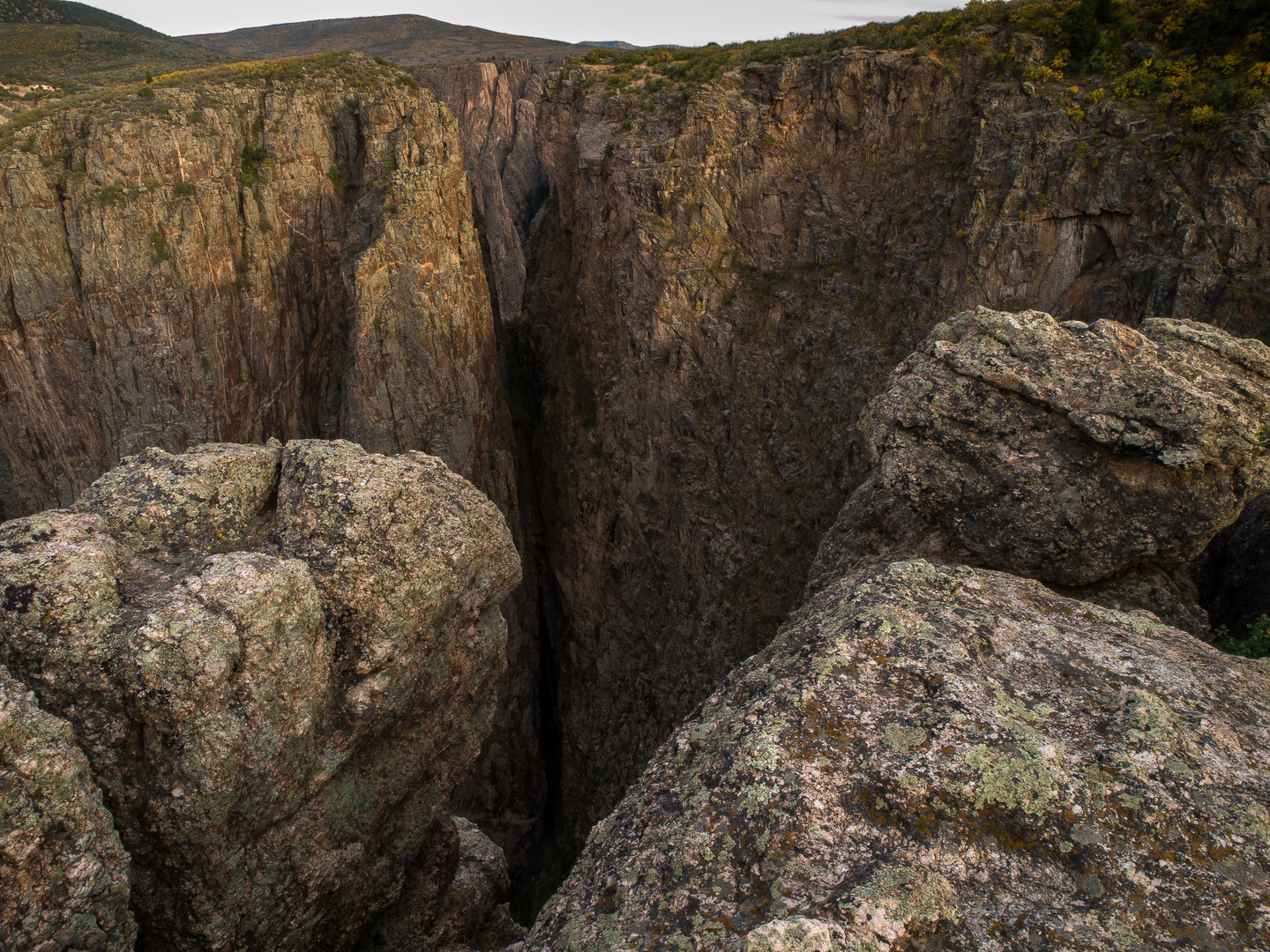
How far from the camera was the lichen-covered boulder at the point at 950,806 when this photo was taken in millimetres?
5055

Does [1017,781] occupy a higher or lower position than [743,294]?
lower

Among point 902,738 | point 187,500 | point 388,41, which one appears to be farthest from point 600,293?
point 388,41

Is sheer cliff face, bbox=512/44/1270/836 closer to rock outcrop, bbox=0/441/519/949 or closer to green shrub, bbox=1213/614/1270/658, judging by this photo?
green shrub, bbox=1213/614/1270/658

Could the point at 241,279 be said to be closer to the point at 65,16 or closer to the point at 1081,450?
the point at 1081,450

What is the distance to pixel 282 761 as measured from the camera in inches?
345

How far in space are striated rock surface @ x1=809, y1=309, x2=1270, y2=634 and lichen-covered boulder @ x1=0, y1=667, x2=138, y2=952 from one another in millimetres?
10153

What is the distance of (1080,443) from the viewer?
9719 millimetres

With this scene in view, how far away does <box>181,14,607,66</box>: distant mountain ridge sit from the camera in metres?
102

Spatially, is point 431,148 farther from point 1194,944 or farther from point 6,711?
point 1194,944

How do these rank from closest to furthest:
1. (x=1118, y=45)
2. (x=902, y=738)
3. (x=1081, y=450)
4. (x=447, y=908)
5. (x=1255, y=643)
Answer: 1. (x=902, y=738)
2. (x=1255, y=643)
3. (x=1081, y=450)
4. (x=447, y=908)
5. (x=1118, y=45)

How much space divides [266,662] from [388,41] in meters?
130

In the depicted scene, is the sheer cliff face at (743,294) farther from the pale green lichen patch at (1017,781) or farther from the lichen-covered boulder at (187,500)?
the pale green lichen patch at (1017,781)

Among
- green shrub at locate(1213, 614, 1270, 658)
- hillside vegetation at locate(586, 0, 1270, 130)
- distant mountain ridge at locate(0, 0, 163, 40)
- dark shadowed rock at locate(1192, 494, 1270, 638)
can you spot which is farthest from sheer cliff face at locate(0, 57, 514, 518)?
distant mountain ridge at locate(0, 0, 163, 40)

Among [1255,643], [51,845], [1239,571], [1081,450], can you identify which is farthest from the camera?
[1239,571]
